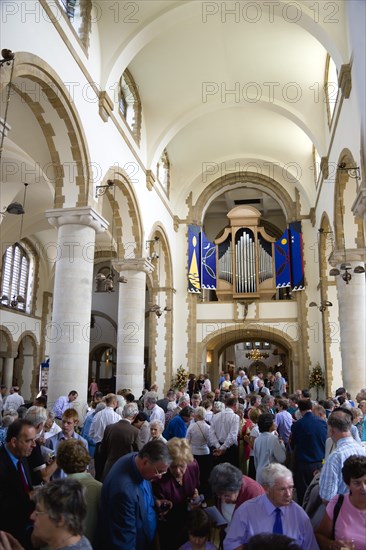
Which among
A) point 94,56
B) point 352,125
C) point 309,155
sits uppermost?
point 309,155

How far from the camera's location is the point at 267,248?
20.4m

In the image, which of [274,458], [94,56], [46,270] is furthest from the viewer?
[46,270]

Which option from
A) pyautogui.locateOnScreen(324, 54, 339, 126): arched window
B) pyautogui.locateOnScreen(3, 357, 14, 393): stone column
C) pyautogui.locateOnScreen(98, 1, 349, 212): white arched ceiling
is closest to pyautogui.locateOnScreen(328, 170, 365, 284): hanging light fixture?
pyautogui.locateOnScreen(324, 54, 339, 126): arched window

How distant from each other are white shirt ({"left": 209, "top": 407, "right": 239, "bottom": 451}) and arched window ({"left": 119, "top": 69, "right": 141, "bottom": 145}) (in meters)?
9.77

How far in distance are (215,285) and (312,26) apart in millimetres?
11326

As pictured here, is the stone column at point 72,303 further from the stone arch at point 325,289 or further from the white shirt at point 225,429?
the stone arch at point 325,289

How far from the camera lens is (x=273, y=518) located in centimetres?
276

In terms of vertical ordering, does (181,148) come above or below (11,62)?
above

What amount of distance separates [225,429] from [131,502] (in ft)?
11.7

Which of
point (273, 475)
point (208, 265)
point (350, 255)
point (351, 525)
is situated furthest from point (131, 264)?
point (351, 525)

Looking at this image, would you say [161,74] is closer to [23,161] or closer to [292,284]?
[23,161]

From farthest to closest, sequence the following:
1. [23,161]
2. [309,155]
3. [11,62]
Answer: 1. [309,155]
2. [23,161]
3. [11,62]

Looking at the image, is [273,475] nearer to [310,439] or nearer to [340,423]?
[340,423]

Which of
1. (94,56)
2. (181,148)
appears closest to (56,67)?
(94,56)
